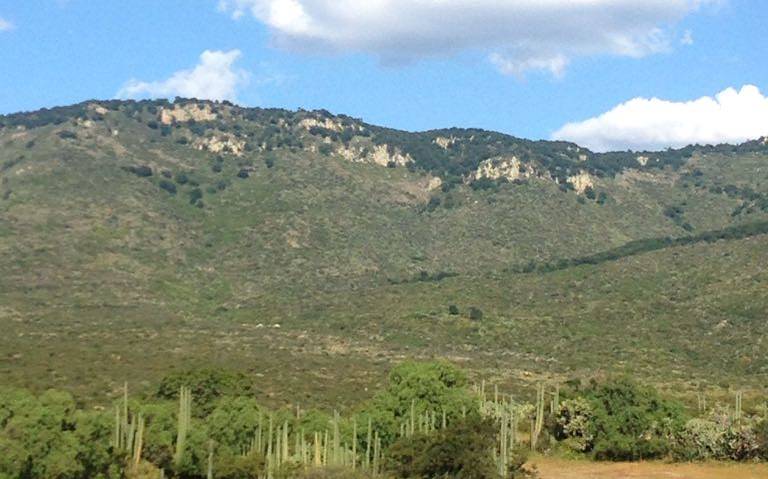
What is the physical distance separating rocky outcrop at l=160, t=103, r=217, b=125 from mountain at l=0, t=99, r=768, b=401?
0.44m

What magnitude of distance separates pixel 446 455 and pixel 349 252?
89986 mm

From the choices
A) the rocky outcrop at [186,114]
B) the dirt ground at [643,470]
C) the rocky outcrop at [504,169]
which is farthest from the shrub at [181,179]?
the dirt ground at [643,470]

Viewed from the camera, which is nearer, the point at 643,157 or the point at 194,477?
the point at 194,477

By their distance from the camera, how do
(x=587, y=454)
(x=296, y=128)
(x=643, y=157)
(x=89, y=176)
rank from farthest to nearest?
(x=643, y=157), (x=296, y=128), (x=89, y=176), (x=587, y=454)

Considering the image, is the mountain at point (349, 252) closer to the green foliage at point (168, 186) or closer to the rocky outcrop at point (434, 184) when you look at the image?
the green foliage at point (168, 186)

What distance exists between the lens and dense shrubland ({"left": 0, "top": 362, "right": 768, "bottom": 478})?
3744 centimetres

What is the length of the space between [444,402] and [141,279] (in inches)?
2630

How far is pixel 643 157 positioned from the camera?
200 metres

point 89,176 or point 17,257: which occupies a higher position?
point 89,176

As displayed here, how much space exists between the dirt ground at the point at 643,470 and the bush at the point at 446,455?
573cm

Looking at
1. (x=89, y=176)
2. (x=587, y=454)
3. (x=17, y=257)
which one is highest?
(x=89, y=176)

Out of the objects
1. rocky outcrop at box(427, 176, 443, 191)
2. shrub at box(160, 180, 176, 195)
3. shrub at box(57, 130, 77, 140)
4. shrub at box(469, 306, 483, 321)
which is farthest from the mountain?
rocky outcrop at box(427, 176, 443, 191)

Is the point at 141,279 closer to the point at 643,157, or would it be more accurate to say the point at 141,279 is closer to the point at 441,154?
the point at 441,154

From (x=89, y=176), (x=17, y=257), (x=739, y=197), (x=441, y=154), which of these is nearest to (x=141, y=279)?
(x=17, y=257)
